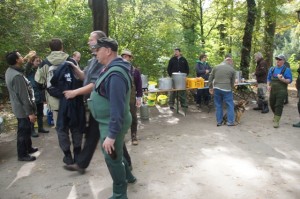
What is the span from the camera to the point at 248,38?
1302cm

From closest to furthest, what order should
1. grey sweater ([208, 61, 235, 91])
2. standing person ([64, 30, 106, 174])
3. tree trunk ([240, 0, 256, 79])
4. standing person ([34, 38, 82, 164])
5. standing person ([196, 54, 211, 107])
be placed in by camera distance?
standing person ([64, 30, 106, 174]) < standing person ([34, 38, 82, 164]) < grey sweater ([208, 61, 235, 91]) < standing person ([196, 54, 211, 107]) < tree trunk ([240, 0, 256, 79])

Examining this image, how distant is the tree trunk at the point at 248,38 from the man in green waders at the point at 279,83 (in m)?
4.65

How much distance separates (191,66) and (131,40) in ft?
8.12

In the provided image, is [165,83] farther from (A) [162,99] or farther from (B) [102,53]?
(B) [102,53]

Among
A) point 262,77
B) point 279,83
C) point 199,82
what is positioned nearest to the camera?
point 279,83

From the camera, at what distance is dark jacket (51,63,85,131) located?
5125 millimetres

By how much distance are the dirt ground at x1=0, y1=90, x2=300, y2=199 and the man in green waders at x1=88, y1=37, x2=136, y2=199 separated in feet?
3.64

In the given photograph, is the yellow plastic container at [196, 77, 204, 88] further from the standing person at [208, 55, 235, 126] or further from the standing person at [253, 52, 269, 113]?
the standing person at [253, 52, 269, 113]

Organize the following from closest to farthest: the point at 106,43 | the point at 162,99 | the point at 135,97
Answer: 1. the point at 106,43
2. the point at 135,97
3. the point at 162,99

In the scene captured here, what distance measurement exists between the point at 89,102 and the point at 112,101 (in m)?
0.46

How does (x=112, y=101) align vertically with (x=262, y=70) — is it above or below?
below

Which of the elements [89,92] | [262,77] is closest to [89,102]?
[89,92]

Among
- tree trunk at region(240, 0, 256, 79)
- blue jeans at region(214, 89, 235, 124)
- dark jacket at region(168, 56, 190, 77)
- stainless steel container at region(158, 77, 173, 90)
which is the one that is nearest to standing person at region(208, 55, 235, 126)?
blue jeans at region(214, 89, 235, 124)

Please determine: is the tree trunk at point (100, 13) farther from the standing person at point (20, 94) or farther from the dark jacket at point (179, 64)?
the standing person at point (20, 94)
